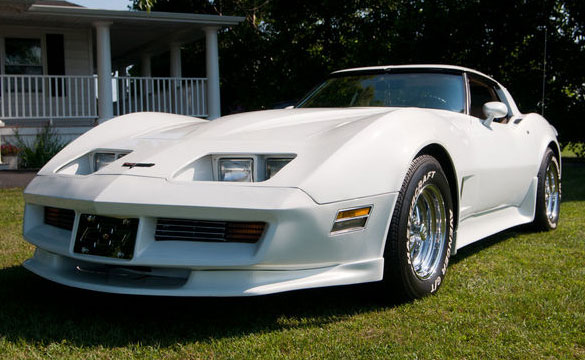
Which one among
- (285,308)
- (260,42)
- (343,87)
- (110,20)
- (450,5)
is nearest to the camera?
(285,308)

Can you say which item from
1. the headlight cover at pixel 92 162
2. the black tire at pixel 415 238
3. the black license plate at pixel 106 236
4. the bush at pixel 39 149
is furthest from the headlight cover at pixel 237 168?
the bush at pixel 39 149

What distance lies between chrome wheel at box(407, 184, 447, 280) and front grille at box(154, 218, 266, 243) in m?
0.89

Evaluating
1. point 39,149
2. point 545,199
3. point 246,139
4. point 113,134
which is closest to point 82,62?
point 39,149

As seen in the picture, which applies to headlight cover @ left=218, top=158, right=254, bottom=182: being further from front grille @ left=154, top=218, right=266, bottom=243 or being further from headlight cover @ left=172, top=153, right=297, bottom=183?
front grille @ left=154, top=218, right=266, bottom=243

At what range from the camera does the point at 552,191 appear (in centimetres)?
541

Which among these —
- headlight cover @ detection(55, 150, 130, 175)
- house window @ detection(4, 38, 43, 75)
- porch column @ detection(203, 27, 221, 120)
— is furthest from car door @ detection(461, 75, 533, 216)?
house window @ detection(4, 38, 43, 75)

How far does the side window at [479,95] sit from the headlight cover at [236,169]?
193cm

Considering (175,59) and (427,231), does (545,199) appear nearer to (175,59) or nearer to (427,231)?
(427,231)

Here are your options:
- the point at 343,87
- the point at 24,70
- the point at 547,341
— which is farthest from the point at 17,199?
the point at 24,70

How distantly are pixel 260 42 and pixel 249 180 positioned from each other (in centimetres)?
2091

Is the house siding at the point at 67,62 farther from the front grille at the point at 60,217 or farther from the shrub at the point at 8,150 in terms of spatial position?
the front grille at the point at 60,217

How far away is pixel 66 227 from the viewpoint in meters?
3.09

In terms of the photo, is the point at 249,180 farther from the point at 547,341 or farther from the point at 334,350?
the point at 547,341

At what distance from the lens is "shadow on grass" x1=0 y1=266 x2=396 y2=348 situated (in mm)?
2621
